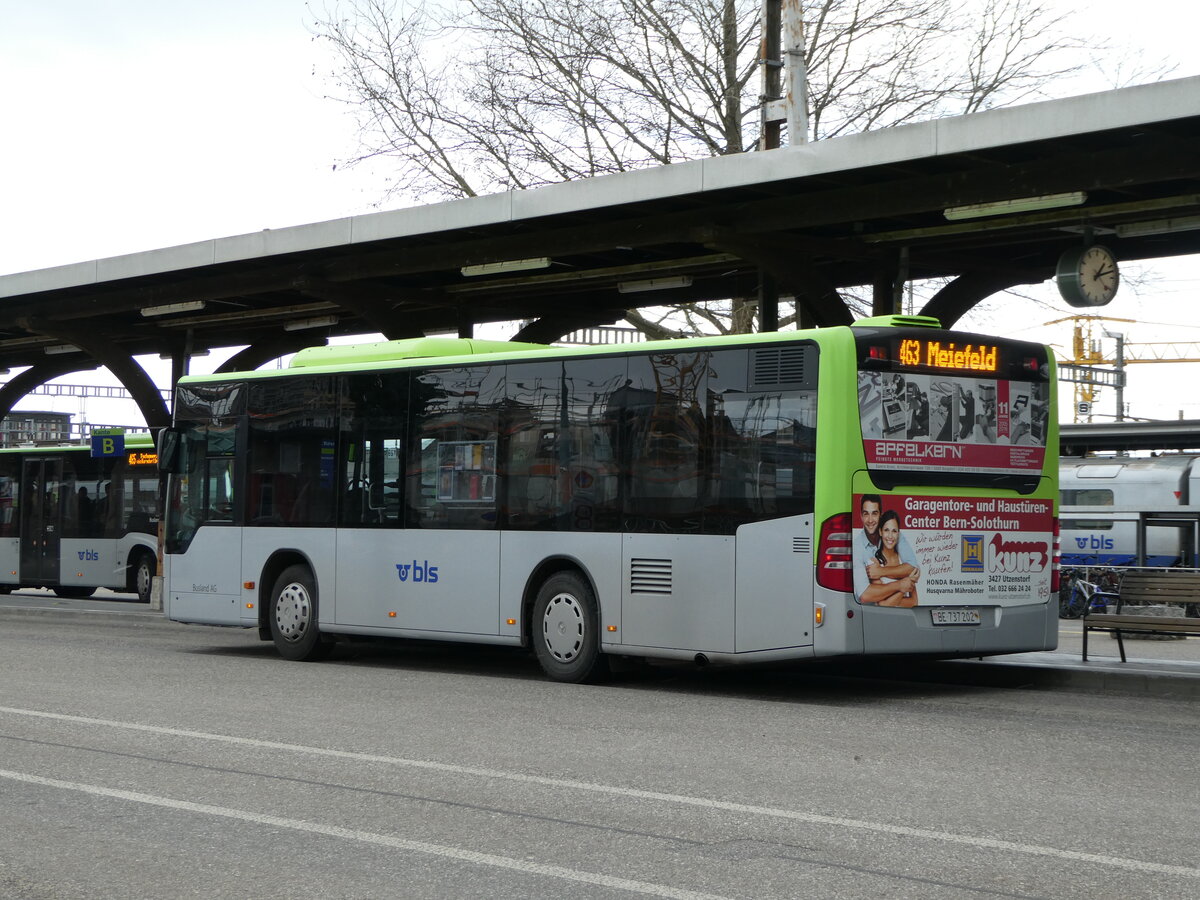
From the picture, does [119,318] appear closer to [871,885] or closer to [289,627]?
[289,627]

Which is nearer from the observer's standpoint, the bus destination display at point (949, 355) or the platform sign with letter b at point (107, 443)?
the bus destination display at point (949, 355)

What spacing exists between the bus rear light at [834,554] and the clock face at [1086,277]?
4886 mm

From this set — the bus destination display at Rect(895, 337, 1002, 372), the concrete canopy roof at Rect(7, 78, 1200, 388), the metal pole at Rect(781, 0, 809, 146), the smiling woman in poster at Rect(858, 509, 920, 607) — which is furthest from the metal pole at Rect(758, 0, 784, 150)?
the smiling woman in poster at Rect(858, 509, 920, 607)

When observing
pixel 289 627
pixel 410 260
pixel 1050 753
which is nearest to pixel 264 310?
pixel 410 260

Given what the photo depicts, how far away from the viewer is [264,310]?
25.0 m

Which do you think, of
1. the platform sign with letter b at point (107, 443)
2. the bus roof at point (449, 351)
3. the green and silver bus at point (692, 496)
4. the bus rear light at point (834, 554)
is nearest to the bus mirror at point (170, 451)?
the bus roof at point (449, 351)

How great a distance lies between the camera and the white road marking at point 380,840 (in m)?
5.83

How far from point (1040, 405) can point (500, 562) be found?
4884 millimetres

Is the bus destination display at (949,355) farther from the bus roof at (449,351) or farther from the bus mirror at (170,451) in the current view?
the bus mirror at (170,451)

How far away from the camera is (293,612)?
16.4 metres

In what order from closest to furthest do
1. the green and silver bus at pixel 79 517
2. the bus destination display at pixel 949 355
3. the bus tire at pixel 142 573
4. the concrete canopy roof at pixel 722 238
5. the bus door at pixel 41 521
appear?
the bus destination display at pixel 949 355 → the concrete canopy roof at pixel 722 238 → the green and silver bus at pixel 79 517 → the bus tire at pixel 142 573 → the bus door at pixel 41 521

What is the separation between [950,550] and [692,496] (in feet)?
6.81

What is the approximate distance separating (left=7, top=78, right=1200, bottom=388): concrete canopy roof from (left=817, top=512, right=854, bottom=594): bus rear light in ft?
12.0

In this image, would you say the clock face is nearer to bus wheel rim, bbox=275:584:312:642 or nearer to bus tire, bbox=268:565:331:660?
bus tire, bbox=268:565:331:660
